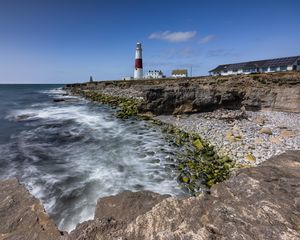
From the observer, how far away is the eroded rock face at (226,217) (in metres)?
1.99

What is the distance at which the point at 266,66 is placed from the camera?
5166 cm

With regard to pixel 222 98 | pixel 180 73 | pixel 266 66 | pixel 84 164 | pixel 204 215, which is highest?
pixel 180 73

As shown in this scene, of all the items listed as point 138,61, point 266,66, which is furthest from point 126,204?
point 138,61

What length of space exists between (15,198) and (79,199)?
2.73m

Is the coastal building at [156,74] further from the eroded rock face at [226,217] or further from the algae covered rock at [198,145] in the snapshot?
the eroded rock face at [226,217]

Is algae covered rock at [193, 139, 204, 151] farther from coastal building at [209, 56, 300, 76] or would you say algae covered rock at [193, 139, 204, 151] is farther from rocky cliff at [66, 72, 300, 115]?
coastal building at [209, 56, 300, 76]

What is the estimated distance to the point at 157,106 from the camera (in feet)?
58.0

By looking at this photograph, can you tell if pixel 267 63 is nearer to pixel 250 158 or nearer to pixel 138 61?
pixel 138 61

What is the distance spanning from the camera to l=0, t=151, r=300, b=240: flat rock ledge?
2027 millimetres

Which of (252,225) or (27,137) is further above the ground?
(252,225)

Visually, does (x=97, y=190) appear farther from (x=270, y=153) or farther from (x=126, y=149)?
(x=270, y=153)

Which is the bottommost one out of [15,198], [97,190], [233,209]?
[97,190]

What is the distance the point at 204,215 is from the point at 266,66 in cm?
6116

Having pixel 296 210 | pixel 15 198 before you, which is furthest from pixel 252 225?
pixel 15 198
